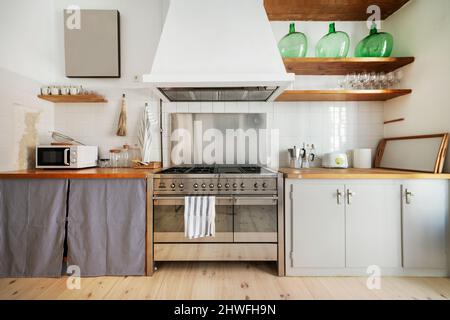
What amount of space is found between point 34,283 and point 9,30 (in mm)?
2250

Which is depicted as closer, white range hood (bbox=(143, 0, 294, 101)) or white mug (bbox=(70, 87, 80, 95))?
white range hood (bbox=(143, 0, 294, 101))

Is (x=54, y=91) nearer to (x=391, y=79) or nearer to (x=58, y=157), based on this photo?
(x=58, y=157)

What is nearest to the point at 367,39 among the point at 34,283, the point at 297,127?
the point at 297,127

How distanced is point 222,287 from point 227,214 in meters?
0.56

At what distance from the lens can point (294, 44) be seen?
2383 millimetres

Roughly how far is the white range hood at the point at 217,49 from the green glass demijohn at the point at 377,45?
107 cm

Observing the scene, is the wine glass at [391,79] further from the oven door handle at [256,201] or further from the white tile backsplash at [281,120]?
the oven door handle at [256,201]

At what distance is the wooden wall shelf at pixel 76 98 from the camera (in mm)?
2445

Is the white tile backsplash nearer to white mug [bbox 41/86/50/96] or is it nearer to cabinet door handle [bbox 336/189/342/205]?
white mug [bbox 41/86/50/96]

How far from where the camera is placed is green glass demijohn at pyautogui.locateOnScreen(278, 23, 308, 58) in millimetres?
2377

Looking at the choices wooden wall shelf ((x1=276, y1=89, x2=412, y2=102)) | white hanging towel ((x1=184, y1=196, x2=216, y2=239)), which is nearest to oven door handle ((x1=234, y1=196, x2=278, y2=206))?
white hanging towel ((x1=184, y1=196, x2=216, y2=239))

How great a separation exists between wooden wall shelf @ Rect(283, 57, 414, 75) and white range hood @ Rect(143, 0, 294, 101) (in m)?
0.45

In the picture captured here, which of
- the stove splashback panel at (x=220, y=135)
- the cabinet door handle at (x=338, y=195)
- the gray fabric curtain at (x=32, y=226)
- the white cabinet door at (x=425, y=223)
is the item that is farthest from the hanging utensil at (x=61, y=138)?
the white cabinet door at (x=425, y=223)

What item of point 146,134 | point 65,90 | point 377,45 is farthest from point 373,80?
point 65,90
